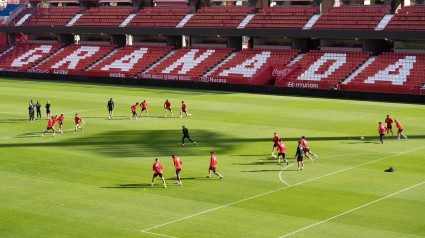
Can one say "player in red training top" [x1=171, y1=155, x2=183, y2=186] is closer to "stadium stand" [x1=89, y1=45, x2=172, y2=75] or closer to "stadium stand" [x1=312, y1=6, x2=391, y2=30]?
"stadium stand" [x1=312, y1=6, x2=391, y2=30]

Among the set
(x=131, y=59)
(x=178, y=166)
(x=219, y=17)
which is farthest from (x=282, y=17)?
(x=178, y=166)

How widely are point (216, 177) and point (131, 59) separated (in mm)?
56740

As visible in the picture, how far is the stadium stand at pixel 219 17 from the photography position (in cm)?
8212

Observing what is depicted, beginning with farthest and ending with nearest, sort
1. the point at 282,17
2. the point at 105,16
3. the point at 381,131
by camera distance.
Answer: the point at 105,16
the point at 282,17
the point at 381,131

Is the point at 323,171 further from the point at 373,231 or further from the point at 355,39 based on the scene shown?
the point at 355,39

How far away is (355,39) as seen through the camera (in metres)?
74.6

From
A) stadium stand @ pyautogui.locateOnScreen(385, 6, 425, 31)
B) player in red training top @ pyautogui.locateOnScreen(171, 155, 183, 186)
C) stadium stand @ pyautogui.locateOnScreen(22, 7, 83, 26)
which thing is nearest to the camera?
player in red training top @ pyautogui.locateOnScreen(171, 155, 183, 186)

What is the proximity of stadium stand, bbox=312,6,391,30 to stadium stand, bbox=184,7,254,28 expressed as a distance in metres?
10.8

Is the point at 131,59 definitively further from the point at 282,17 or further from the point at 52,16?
the point at 282,17

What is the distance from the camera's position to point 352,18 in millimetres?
73750

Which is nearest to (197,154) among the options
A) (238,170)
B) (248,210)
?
(238,170)

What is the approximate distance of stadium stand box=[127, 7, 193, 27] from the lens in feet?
287

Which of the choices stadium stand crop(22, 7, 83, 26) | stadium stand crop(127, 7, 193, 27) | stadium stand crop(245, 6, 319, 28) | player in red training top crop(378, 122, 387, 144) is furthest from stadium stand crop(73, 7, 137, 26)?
player in red training top crop(378, 122, 387, 144)

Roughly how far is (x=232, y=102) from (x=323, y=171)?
1156 inches
